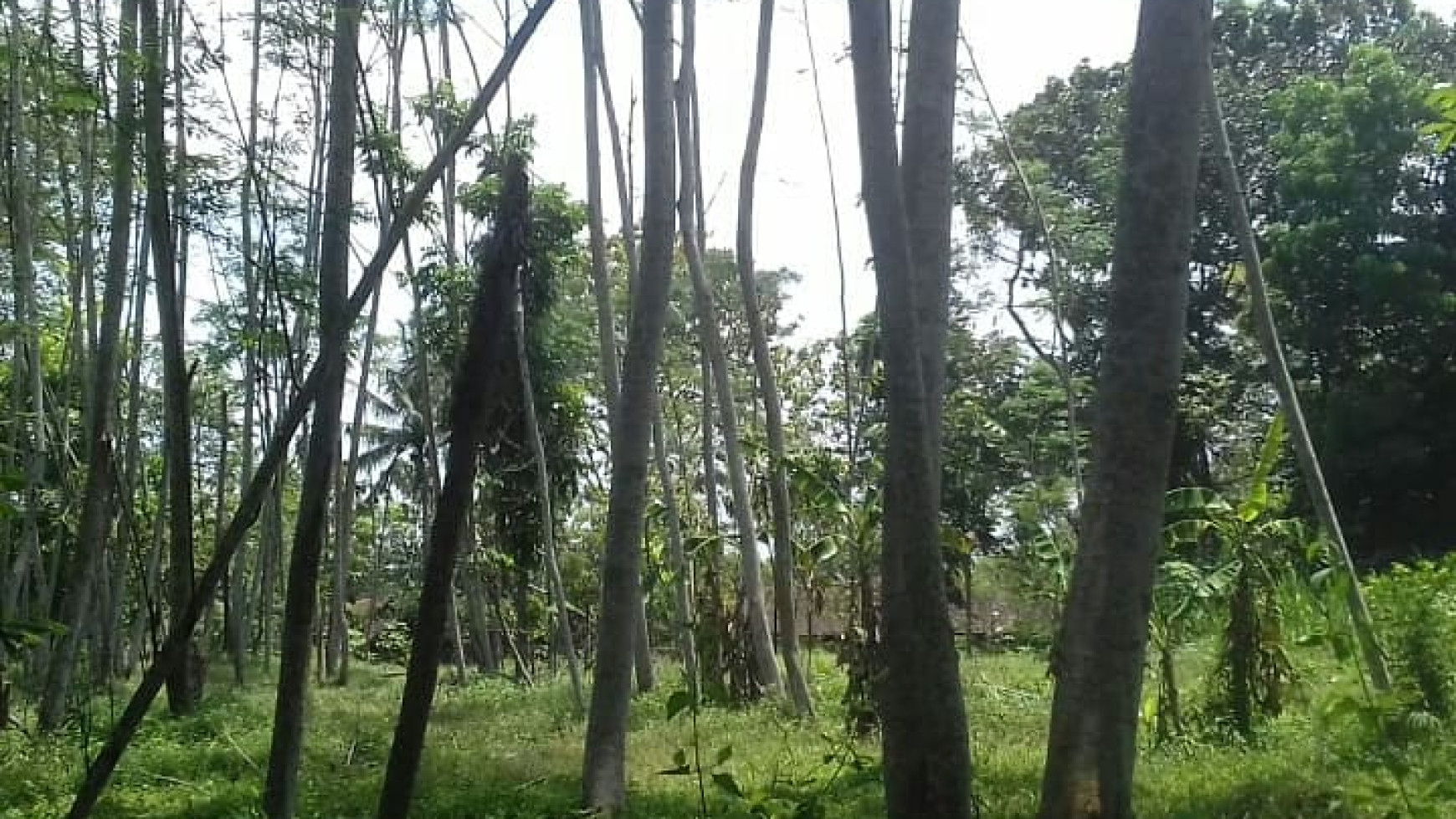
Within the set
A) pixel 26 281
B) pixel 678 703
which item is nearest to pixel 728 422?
pixel 26 281

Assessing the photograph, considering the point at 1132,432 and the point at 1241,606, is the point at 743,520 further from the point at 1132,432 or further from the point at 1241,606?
the point at 1132,432

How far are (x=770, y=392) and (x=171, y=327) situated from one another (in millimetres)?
5404

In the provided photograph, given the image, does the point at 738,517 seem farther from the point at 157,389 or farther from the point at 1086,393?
the point at 157,389

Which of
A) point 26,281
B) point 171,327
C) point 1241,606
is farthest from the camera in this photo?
point 26,281

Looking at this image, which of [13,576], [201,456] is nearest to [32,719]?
[13,576]

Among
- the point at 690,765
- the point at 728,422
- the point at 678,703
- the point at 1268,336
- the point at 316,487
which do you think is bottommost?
the point at 690,765

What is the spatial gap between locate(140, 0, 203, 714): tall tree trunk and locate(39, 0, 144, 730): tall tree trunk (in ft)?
1.38

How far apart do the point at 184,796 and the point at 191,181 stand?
165 inches

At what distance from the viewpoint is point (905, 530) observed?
4.62 meters

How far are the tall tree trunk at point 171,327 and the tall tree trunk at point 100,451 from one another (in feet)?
1.38

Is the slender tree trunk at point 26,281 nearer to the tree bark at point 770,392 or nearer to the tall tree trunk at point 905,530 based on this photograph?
the tree bark at point 770,392

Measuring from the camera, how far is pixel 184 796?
9.10 meters

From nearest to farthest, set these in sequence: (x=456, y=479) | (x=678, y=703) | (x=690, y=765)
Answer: (x=678, y=703), (x=456, y=479), (x=690, y=765)

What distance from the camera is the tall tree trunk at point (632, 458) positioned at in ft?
24.7
